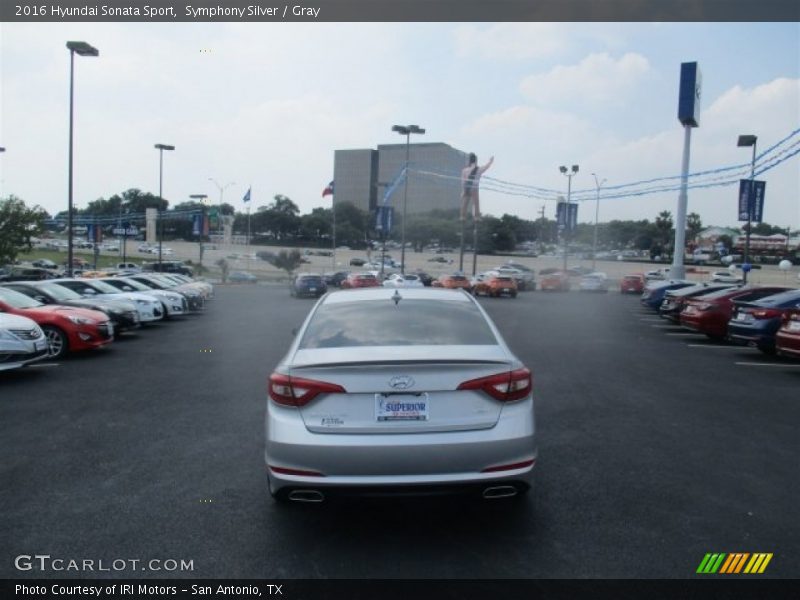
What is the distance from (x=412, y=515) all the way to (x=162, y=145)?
43.1m

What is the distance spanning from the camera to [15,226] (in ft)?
95.7

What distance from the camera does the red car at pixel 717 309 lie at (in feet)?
A: 55.2

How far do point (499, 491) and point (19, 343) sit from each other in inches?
321

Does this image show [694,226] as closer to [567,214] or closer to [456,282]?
[567,214]

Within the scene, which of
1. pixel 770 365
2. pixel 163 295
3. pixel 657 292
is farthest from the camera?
pixel 657 292

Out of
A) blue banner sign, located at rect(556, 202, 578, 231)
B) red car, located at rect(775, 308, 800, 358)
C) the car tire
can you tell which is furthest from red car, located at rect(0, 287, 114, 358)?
blue banner sign, located at rect(556, 202, 578, 231)

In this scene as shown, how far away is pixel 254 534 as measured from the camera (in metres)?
4.47

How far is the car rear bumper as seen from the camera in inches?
161

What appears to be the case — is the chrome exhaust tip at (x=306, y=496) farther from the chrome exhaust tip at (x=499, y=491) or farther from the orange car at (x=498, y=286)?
the orange car at (x=498, y=286)

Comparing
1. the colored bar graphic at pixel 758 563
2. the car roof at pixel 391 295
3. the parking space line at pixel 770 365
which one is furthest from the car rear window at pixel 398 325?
the parking space line at pixel 770 365

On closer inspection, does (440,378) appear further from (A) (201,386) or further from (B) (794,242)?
(B) (794,242)

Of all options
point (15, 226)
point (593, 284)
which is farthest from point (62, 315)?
point (593, 284)

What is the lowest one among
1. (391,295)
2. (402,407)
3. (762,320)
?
(762,320)

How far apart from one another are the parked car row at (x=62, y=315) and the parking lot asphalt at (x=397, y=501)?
59 cm
